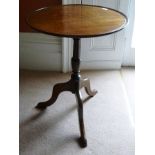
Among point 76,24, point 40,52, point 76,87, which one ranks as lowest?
point 76,87

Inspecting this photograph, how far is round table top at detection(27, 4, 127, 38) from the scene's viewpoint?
1494 millimetres

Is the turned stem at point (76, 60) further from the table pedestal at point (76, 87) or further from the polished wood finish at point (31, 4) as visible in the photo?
the polished wood finish at point (31, 4)

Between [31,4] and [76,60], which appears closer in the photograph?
[76,60]

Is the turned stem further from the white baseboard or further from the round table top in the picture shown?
the white baseboard

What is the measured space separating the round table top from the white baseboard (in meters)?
0.60

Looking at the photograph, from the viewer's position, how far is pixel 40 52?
8.31ft

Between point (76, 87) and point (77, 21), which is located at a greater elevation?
point (77, 21)

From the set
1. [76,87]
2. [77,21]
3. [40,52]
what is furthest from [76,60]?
[40,52]

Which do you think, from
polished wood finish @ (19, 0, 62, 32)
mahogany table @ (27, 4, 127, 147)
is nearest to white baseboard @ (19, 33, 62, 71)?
polished wood finish @ (19, 0, 62, 32)

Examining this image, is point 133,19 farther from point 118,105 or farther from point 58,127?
point 58,127

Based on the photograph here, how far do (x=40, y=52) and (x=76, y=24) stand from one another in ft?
3.27

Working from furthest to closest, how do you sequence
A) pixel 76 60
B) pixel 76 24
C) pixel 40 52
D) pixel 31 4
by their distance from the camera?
pixel 40 52 < pixel 31 4 < pixel 76 60 < pixel 76 24

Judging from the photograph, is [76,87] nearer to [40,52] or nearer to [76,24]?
[76,24]
